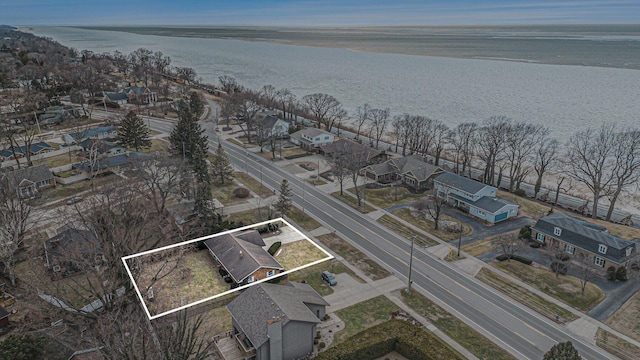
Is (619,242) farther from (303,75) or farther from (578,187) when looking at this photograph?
(303,75)

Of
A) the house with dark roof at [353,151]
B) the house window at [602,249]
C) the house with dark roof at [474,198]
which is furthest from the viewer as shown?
the house with dark roof at [353,151]

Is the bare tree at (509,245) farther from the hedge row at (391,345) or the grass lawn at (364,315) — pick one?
the hedge row at (391,345)

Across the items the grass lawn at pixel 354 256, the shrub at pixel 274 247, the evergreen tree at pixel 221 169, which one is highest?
the shrub at pixel 274 247

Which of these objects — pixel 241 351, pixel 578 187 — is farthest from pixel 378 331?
pixel 578 187

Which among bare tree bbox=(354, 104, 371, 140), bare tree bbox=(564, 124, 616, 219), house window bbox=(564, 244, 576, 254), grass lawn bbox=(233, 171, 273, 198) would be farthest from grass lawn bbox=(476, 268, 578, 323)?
bare tree bbox=(354, 104, 371, 140)

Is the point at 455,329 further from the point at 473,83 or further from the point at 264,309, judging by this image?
the point at 473,83

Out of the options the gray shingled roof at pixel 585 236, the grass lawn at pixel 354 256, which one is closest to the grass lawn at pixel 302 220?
the grass lawn at pixel 354 256
